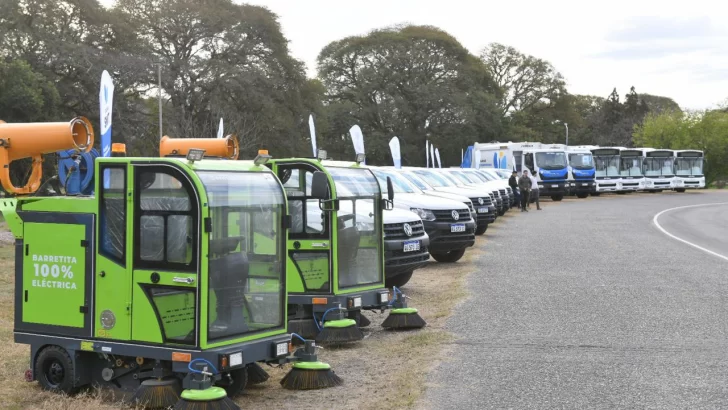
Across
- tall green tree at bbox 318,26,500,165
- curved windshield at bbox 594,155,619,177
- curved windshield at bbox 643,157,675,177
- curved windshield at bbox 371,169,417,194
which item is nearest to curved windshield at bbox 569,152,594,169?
curved windshield at bbox 594,155,619,177

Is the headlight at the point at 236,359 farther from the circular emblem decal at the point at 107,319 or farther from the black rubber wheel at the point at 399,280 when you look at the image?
the black rubber wheel at the point at 399,280

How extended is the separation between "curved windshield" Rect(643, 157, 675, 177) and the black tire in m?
45.1

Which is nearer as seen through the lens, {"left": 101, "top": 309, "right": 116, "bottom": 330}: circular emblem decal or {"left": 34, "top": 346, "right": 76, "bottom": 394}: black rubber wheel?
{"left": 101, "top": 309, "right": 116, "bottom": 330}: circular emblem decal

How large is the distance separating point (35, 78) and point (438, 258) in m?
30.0

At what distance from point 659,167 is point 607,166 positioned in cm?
513

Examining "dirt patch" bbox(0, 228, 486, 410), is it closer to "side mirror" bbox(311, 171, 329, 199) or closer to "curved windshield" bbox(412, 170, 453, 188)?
"side mirror" bbox(311, 171, 329, 199)

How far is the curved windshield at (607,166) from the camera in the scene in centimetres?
5869

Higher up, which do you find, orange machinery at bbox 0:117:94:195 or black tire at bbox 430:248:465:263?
orange machinery at bbox 0:117:94:195

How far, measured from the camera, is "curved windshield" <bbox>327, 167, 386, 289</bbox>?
431 inches

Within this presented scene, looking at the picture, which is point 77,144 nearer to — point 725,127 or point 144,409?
point 144,409

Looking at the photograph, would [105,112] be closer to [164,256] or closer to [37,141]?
[37,141]

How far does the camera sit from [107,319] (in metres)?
7.61

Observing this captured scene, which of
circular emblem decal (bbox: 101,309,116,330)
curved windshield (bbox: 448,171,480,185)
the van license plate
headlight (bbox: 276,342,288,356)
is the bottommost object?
headlight (bbox: 276,342,288,356)

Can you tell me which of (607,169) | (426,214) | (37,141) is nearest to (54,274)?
(37,141)
